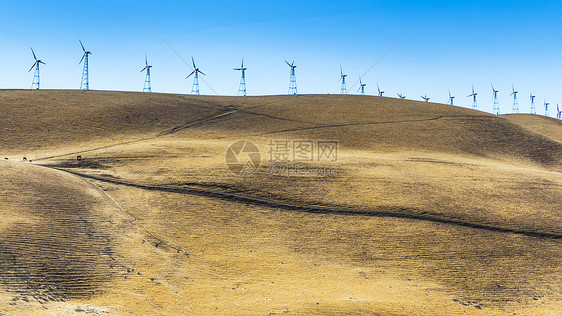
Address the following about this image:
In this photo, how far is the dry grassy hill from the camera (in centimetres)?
2069

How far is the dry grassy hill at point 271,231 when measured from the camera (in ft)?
67.9

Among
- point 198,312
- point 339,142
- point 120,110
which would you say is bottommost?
point 198,312

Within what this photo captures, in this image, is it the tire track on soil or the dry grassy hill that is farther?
the tire track on soil

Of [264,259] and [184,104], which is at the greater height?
[184,104]

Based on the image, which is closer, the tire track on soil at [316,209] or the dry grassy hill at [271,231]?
the dry grassy hill at [271,231]

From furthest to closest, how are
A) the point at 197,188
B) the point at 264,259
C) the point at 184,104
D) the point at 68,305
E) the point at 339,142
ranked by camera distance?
1. the point at 184,104
2. the point at 339,142
3. the point at 197,188
4. the point at 264,259
5. the point at 68,305

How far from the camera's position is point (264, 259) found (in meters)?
A: 25.3

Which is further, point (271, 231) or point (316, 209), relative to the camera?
point (316, 209)

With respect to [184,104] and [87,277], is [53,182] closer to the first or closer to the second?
[87,277]

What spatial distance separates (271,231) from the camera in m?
28.9

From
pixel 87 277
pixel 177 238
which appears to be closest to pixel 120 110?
pixel 177 238

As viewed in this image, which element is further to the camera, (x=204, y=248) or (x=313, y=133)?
(x=313, y=133)

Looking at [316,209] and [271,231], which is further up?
[316,209]

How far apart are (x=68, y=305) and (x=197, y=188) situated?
16575 mm
